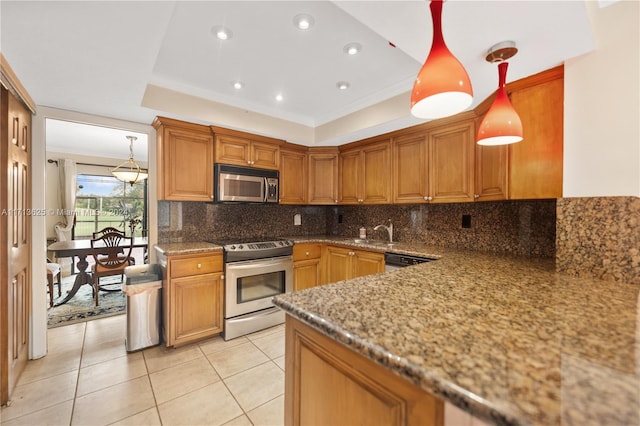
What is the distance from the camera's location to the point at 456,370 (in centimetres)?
54

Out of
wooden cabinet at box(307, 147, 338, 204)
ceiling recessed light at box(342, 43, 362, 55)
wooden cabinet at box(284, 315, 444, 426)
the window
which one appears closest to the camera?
wooden cabinet at box(284, 315, 444, 426)

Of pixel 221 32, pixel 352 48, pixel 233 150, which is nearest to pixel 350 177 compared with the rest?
pixel 233 150

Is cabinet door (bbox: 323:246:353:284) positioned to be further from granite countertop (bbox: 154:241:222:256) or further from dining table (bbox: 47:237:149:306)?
dining table (bbox: 47:237:149:306)

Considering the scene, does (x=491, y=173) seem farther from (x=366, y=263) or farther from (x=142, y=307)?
(x=142, y=307)

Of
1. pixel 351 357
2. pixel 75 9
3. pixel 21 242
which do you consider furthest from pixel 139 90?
pixel 351 357

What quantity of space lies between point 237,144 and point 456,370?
303 cm

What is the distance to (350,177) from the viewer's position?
11.9 ft

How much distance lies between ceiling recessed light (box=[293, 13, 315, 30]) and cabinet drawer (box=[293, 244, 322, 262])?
2.23 metres

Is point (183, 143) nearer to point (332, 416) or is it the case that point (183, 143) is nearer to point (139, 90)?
point (139, 90)

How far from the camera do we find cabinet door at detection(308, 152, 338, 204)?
377cm

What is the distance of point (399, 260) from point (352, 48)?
6.25 feet

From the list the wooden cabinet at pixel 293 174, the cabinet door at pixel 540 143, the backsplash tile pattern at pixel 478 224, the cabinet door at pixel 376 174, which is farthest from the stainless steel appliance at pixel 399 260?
the wooden cabinet at pixel 293 174

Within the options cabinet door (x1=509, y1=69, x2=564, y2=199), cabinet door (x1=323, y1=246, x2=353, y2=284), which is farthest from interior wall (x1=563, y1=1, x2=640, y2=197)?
cabinet door (x1=323, y1=246, x2=353, y2=284)

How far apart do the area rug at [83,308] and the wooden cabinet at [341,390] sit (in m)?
3.34
